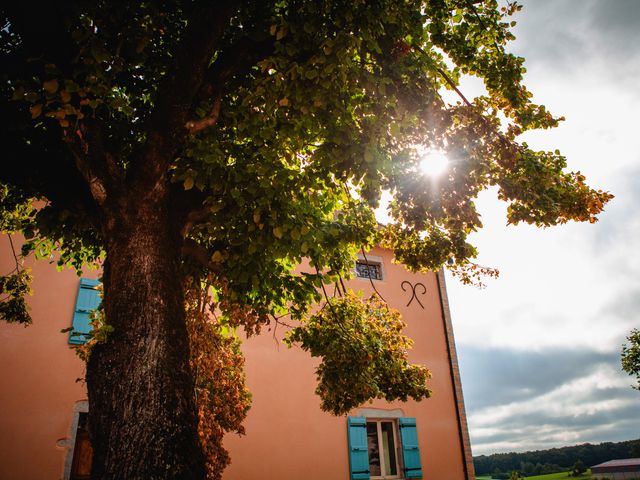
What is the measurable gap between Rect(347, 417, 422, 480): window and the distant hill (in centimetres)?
5089

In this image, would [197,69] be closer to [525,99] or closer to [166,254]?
[166,254]

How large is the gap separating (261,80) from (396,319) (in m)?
4.19

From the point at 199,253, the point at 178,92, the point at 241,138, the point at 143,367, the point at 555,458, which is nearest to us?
the point at 143,367

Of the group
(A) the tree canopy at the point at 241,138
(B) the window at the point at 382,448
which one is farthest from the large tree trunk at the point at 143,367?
(B) the window at the point at 382,448

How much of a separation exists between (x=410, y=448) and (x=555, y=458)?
6821 centimetres

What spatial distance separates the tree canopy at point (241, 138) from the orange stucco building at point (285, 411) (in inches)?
131

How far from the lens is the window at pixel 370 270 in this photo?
1247cm

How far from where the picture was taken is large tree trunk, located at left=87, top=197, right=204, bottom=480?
2.92 metres

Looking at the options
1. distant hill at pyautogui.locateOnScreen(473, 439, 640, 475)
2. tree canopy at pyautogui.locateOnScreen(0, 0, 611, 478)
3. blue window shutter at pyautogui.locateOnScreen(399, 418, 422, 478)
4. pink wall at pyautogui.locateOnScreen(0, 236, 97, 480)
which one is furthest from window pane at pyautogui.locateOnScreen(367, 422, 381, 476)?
distant hill at pyautogui.locateOnScreen(473, 439, 640, 475)

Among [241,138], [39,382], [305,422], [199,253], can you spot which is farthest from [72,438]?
[241,138]

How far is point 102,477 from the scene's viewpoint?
2.86 meters

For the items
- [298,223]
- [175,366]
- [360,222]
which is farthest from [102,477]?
[360,222]

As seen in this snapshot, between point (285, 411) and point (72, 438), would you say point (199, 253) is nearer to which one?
point (72, 438)

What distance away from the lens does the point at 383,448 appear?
10625mm
